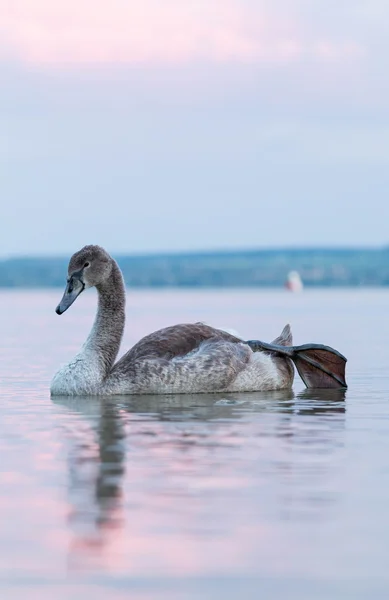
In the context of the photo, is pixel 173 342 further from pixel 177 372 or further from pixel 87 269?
pixel 87 269

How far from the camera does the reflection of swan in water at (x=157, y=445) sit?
7.89 m

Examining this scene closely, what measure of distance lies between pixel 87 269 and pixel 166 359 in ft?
5.35

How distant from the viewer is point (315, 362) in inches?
687

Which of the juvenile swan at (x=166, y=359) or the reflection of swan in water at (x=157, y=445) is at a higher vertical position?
the juvenile swan at (x=166, y=359)

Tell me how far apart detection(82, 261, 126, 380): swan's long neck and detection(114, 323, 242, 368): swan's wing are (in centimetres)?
29

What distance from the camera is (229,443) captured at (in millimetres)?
11305

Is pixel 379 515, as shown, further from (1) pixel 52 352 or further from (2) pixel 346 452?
(1) pixel 52 352

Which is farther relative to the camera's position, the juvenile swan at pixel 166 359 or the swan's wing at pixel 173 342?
the swan's wing at pixel 173 342

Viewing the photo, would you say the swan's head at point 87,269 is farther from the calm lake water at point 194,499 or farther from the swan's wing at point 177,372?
the calm lake water at point 194,499

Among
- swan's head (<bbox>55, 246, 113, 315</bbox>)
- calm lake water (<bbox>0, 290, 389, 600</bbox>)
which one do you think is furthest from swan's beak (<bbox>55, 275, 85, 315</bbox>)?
calm lake water (<bbox>0, 290, 389, 600</bbox>)

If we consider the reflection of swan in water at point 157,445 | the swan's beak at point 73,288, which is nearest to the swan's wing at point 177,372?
the reflection of swan in water at point 157,445

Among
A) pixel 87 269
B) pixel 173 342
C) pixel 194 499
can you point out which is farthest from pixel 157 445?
pixel 87 269

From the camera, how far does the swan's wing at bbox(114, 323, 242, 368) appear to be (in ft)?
52.8

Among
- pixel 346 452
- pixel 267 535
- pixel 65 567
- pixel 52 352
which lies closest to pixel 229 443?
pixel 346 452
